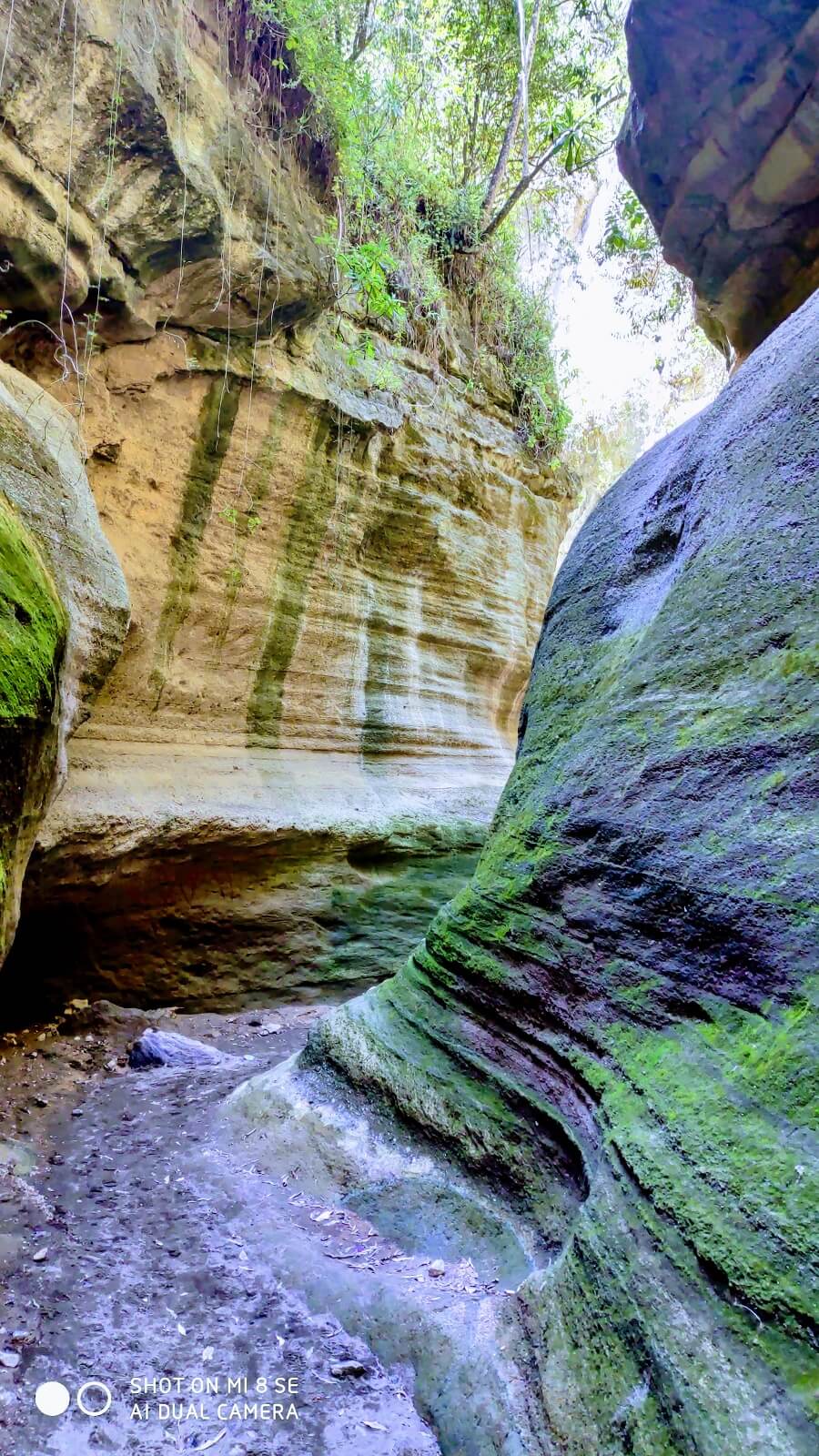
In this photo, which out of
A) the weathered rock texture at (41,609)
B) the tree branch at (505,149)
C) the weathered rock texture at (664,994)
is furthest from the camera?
the tree branch at (505,149)

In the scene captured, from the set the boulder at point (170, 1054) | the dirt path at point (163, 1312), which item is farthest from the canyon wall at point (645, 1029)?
the boulder at point (170, 1054)

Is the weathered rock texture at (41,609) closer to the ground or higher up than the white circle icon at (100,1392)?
higher up

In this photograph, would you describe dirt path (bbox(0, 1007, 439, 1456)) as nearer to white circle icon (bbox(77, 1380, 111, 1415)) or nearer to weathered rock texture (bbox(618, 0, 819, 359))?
white circle icon (bbox(77, 1380, 111, 1415))

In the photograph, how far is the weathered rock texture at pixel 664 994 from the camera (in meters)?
1.56

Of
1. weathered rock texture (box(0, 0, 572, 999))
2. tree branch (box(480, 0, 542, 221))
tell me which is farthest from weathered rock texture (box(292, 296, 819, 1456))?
tree branch (box(480, 0, 542, 221))

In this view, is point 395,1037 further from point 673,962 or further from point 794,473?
point 794,473

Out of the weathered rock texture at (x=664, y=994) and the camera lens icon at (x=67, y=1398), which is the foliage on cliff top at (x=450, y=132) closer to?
the weathered rock texture at (x=664, y=994)

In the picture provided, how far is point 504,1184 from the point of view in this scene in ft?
8.36

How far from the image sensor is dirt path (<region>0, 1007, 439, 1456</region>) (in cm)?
185

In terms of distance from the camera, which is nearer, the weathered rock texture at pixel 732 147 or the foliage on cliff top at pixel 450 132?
the weathered rock texture at pixel 732 147

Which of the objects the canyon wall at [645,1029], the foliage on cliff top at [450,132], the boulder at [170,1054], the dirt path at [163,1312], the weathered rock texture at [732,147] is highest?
the foliage on cliff top at [450,132]

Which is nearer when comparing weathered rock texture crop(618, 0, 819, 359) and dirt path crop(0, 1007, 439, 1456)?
dirt path crop(0, 1007, 439, 1456)

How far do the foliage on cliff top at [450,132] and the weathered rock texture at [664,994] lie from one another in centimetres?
402

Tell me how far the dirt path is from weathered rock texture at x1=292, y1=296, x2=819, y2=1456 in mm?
331
